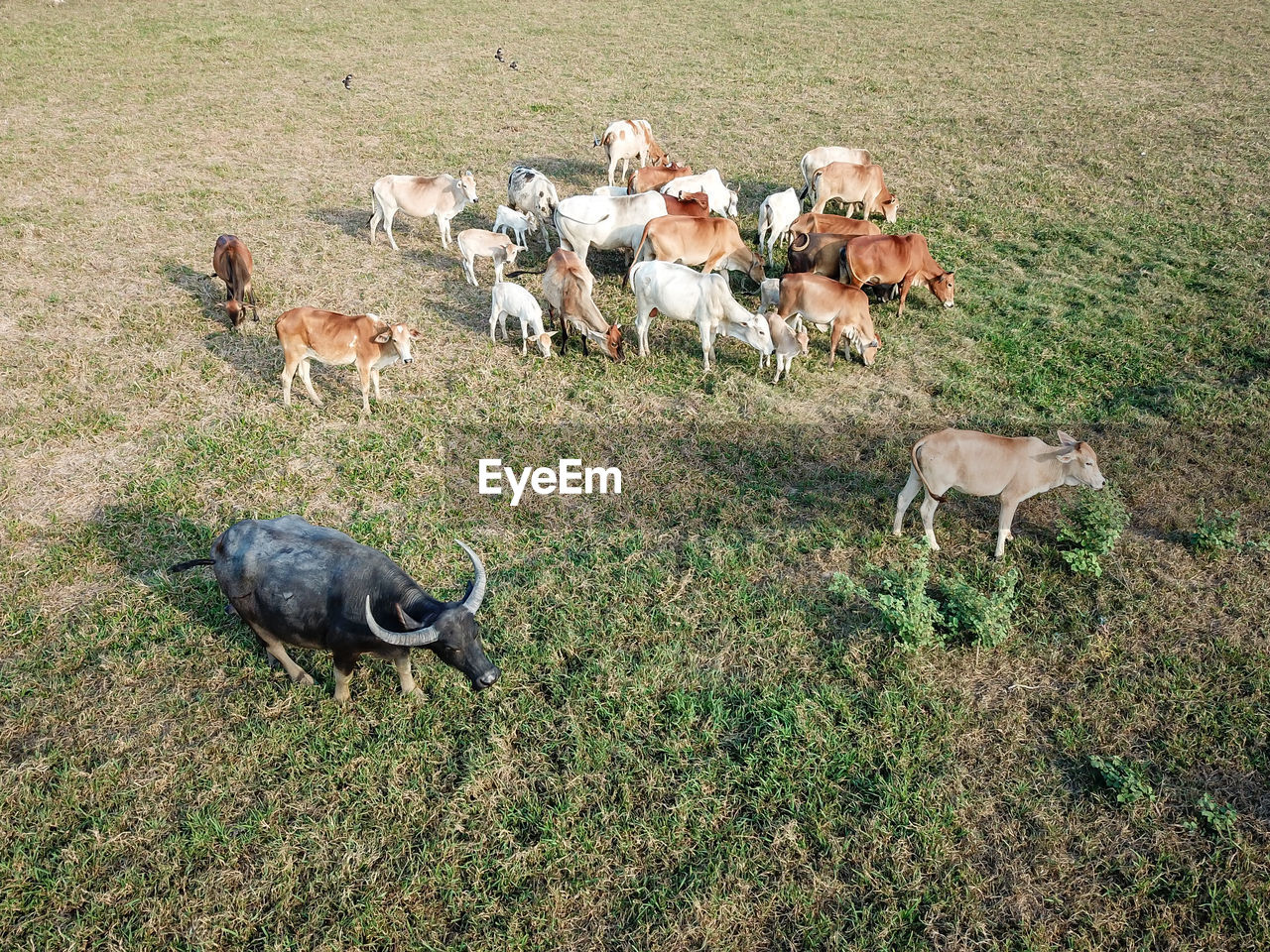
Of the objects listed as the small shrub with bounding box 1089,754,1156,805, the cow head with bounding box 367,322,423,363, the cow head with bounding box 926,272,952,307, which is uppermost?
the cow head with bounding box 926,272,952,307

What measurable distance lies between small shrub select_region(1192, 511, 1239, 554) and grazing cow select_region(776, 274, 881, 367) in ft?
11.1

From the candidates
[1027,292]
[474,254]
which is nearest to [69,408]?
[474,254]

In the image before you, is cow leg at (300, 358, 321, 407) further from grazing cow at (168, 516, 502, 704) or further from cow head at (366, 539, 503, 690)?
cow head at (366, 539, 503, 690)

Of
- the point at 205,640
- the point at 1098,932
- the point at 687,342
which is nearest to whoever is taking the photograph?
the point at 1098,932

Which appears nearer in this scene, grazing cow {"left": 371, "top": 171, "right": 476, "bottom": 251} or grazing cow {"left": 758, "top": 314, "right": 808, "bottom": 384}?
grazing cow {"left": 758, "top": 314, "right": 808, "bottom": 384}

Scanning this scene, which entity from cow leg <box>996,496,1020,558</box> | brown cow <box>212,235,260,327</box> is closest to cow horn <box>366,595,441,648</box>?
cow leg <box>996,496,1020,558</box>

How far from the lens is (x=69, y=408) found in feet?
24.7

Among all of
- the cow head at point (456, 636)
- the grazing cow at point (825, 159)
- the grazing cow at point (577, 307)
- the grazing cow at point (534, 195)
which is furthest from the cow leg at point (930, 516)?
the grazing cow at point (825, 159)

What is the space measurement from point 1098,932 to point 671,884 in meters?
2.06

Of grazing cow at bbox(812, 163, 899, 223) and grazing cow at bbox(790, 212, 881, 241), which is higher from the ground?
grazing cow at bbox(812, 163, 899, 223)

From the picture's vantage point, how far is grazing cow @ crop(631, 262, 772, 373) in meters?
8.16

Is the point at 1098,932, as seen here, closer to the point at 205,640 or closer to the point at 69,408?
the point at 205,640

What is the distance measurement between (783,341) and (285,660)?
5443 mm

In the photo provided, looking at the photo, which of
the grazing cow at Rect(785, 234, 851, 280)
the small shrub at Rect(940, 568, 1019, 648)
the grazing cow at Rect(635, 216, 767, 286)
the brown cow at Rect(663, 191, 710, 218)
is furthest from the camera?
the brown cow at Rect(663, 191, 710, 218)
